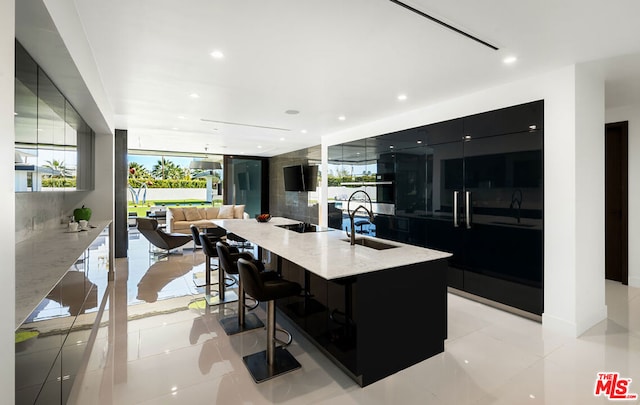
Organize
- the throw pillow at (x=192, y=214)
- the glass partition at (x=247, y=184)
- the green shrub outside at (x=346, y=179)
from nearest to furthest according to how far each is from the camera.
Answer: the green shrub outside at (x=346, y=179) < the throw pillow at (x=192, y=214) < the glass partition at (x=247, y=184)

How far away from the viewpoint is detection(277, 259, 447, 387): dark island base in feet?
7.27

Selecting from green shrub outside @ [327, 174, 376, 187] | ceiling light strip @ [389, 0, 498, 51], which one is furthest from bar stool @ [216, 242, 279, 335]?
green shrub outside @ [327, 174, 376, 187]

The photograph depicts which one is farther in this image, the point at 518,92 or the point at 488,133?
the point at 488,133

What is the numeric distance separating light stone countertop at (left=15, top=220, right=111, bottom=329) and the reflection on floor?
931 millimetres

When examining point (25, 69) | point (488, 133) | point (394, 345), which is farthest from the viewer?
point (488, 133)

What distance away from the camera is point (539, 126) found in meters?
3.26

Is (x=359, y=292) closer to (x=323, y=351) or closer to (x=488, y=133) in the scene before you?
(x=323, y=351)

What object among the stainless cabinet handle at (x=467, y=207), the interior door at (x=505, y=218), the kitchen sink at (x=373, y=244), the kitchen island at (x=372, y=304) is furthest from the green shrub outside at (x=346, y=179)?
the kitchen island at (x=372, y=304)

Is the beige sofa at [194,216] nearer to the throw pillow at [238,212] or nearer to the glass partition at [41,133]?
the throw pillow at [238,212]

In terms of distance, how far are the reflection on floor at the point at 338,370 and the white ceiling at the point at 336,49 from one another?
7.58 feet

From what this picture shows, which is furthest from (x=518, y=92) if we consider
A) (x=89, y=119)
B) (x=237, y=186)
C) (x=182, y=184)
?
(x=182, y=184)

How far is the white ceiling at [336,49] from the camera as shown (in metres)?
2.19

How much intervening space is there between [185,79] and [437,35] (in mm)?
2718

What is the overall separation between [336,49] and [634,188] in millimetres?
4830
